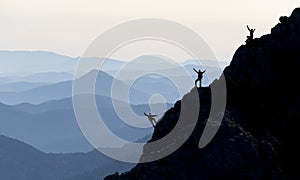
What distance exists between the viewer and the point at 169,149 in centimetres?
6575

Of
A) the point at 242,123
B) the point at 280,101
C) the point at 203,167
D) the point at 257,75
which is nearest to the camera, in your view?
the point at 203,167

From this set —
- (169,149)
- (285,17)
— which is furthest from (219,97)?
(285,17)

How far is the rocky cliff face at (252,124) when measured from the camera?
6256 cm

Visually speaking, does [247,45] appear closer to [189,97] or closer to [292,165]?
[189,97]

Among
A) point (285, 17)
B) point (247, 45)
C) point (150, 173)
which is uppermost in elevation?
point (285, 17)

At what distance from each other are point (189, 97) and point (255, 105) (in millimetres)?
10196

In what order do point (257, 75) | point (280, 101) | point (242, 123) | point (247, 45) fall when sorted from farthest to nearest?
point (247, 45) < point (257, 75) < point (280, 101) < point (242, 123)

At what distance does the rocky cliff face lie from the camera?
2463 inches

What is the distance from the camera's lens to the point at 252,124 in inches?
2729

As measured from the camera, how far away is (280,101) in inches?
2916

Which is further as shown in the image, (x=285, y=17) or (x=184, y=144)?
(x=285, y=17)

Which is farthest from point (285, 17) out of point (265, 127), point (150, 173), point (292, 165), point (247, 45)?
point (150, 173)

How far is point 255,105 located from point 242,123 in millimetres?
5119

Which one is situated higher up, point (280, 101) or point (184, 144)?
point (280, 101)
